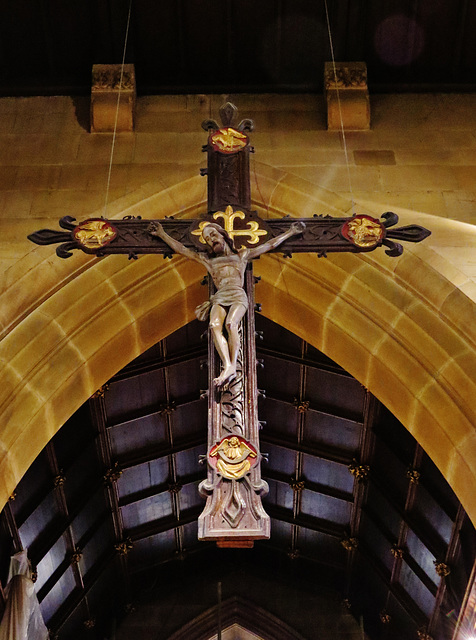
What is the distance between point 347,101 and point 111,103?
7.54 ft

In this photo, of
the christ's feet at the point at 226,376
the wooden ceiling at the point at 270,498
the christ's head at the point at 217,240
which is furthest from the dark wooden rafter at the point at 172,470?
the christ's feet at the point at 226,376

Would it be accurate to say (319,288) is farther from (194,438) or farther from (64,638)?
(64,638)

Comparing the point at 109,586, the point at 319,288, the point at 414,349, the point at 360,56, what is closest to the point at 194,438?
the point at 109,586

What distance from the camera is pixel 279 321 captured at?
7734 mm

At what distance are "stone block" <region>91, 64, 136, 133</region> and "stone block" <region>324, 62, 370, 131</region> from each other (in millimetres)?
1944

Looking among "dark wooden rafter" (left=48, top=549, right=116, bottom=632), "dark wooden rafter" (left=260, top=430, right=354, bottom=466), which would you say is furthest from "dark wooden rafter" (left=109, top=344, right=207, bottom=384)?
"dark wooden rafter" (left=48, top=549, right=116, bottom=632)

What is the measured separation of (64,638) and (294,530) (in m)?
3.01

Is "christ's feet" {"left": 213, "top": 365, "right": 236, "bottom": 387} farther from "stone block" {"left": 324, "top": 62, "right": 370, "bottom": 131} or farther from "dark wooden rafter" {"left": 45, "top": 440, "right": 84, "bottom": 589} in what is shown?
"dark wooden rafter" {"left": 45, "top": 440, "right": 84, "bottom": 589}

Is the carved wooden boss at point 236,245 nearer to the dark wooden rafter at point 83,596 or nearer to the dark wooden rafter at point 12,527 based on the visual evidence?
the dark wooden rafter at point 12,527

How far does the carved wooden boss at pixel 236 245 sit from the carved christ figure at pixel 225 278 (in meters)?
0.06

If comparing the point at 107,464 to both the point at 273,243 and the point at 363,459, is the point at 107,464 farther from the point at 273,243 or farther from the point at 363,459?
the point at 273,243

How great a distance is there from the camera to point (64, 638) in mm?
9641

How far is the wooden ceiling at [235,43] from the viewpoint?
826cm

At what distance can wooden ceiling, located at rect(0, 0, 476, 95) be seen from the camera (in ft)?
27.1
